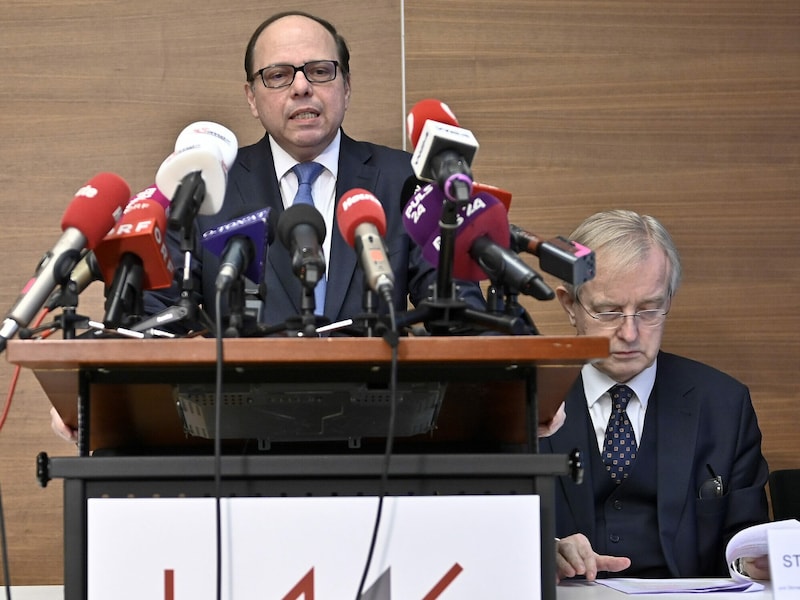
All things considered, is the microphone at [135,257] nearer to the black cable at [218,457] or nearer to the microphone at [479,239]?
the black cable at [218,457]

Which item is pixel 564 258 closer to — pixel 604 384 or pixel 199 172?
pixel 199 172

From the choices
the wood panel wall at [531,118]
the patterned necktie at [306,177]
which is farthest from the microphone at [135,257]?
the wood panel wall at [531,118]

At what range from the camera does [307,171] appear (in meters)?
2.28

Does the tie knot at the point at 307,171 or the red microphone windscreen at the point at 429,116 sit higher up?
the tie knot at the point at 307,171

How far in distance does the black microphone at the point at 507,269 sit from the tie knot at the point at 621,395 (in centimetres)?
106

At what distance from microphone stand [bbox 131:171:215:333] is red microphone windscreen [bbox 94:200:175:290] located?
0.09ft

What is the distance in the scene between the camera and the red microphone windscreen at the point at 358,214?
1189mm

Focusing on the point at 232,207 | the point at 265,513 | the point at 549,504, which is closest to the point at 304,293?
the point at 265,513

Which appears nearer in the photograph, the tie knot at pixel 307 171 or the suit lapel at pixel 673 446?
the suit lapel at pixel 673 446

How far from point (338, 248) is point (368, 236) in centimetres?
100

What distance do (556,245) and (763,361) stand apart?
6.55 feet

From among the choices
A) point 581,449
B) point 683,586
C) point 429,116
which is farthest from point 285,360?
point 581,449

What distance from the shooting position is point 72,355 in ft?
3.67

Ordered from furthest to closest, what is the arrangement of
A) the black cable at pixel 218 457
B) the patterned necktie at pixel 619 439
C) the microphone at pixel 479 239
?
the patterned necktie at pixel 619 439 → the microphone at pixel 479 239 → the black cable at pixel 218 457
